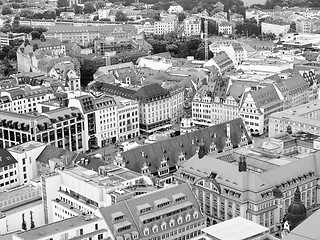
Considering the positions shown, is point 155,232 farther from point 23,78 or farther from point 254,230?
point 23,78

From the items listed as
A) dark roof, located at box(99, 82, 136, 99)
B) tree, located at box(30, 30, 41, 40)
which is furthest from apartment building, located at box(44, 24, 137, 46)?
dark roof, located at box(99, 82, 136, 99)

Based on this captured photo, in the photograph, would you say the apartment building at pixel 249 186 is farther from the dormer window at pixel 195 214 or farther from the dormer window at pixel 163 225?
the dormer window at pixel 163 225

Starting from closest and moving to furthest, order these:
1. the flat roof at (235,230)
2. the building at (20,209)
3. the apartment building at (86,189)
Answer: the flat roof at (235,230) → the apartment building at (86,189) → the building at (20,209)

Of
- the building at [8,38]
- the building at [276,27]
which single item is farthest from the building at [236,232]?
the building at [276,27]

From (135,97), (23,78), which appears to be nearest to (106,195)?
(135,97)

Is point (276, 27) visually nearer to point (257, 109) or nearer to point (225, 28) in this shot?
point (225, 28)
